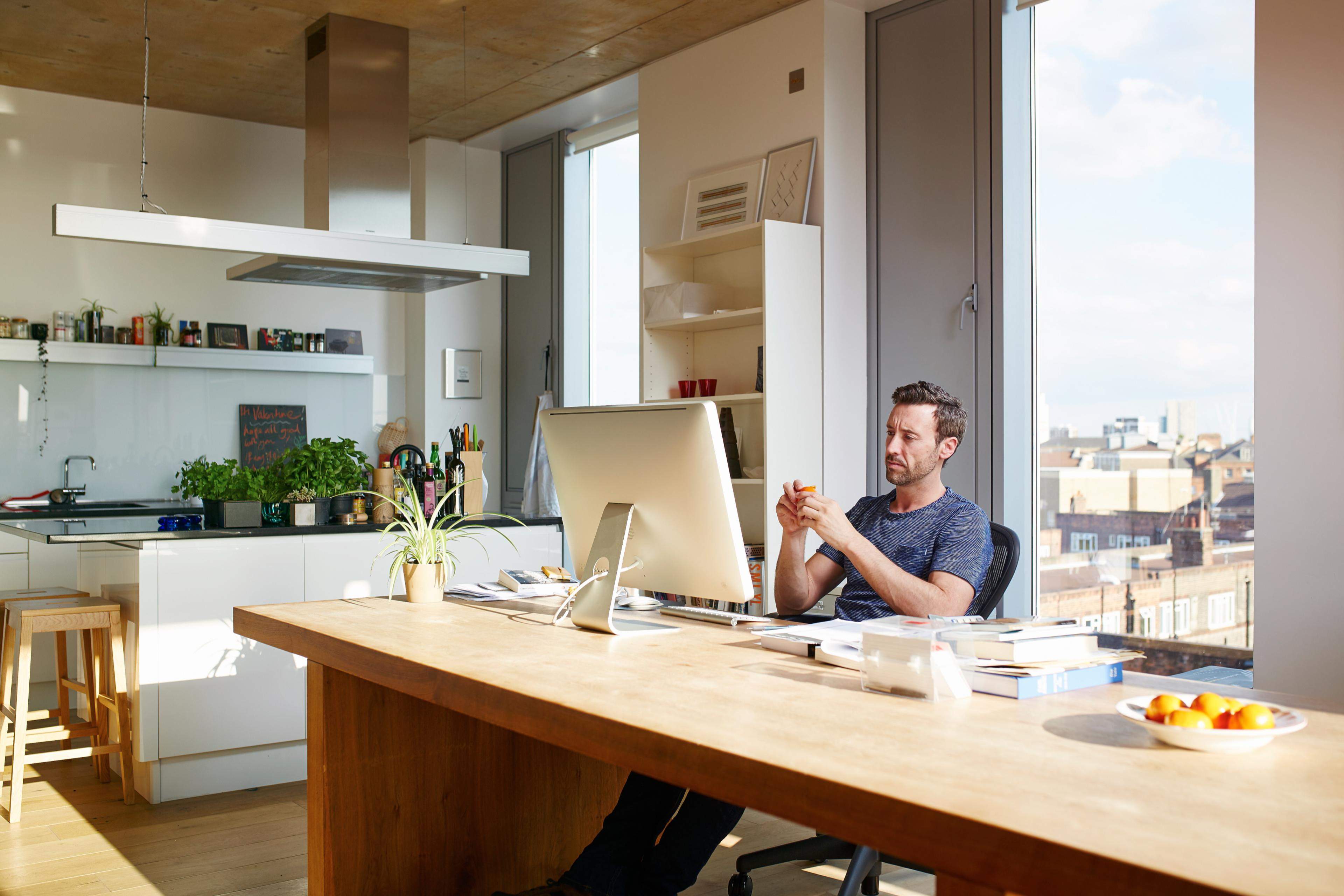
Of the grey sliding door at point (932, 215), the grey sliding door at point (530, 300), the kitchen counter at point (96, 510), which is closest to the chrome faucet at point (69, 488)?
the kitchen counter at point (96, 510)

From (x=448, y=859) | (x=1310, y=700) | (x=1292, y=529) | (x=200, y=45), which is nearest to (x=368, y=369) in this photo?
(x=200, y=45)

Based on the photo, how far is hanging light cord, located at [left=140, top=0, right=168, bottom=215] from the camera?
420 centimetres

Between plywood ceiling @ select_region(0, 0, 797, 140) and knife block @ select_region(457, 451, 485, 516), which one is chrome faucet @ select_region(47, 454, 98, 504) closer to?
plywood ceiling @ select_region(0, 0, 797, 140)

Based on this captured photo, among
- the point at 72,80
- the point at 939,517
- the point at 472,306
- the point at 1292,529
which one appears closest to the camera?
the point at 939,517

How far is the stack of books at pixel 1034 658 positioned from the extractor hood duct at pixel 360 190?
307cm

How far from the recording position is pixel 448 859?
2.39 metres

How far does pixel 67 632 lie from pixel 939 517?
3497mm

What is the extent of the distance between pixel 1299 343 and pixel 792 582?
1536mm

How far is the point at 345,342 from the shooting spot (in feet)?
20.8

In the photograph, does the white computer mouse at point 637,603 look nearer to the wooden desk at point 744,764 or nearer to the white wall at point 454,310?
the wooden desk at point 744,764

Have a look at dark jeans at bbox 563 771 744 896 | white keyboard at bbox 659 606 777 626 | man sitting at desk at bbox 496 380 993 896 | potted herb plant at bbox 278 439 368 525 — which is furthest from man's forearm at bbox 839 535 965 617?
potted herb plant at bbox 278 439 368 525

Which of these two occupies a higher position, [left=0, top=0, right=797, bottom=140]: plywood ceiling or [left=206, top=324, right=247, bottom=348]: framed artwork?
[left=0, top=0, right=797, bottom=140]: plywood ceiling

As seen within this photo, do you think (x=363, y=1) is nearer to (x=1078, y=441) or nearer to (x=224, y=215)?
(x=224, y=215)

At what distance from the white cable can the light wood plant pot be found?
401 mm
